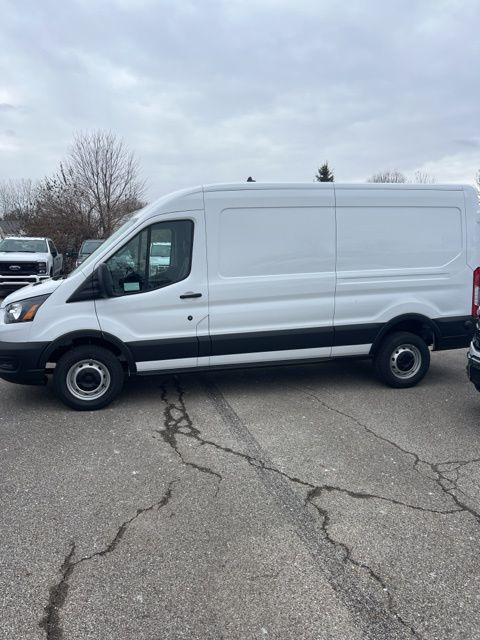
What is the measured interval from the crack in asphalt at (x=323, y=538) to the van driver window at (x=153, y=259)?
147 cm

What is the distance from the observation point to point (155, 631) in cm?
244

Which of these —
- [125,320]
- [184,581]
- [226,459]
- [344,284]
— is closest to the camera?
[184,581]

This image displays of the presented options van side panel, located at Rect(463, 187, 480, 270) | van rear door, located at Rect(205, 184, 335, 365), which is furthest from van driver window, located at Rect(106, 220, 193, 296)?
van side panel, located at Rect(463, 187, 480, 270)

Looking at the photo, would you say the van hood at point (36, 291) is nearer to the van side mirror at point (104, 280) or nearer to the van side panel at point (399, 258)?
the van side mirror at point (104, 280)

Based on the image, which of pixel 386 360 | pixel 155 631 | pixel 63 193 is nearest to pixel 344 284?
pixel 386 360

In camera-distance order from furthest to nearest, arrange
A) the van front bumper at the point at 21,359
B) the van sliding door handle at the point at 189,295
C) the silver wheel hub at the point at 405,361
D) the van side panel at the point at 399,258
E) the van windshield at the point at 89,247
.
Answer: the van windshield at the point at 89,247, the silver wheel hub at the point at 405,361, the van side panel at the point at 399,258, the van sliding door handle at the point at 189,295, the van front bumper at the point at 21,359

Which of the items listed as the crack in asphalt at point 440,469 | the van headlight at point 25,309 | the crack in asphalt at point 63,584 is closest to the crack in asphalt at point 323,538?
the crack in asphalt at point 440,469

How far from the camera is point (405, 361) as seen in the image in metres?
6.28

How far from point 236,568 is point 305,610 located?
19.2 inches

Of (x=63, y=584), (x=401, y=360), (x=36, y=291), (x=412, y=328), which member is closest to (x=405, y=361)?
(x=401, y=360)

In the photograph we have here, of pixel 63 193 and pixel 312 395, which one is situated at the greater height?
pixel 63 193

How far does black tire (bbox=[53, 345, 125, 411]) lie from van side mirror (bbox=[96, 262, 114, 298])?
2.02 feet

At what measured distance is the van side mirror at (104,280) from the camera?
529cm

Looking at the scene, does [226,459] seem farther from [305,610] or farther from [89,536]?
[305,610]
